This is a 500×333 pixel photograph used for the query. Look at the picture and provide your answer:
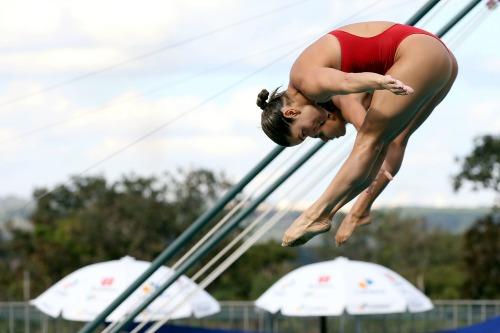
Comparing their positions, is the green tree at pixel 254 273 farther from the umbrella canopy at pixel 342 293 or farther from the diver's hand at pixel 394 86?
the diver's hand at pixel 394 86

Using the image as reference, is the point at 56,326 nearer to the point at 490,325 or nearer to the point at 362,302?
the point at 362,302

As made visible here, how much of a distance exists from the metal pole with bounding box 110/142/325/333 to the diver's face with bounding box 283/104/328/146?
14.0 feet

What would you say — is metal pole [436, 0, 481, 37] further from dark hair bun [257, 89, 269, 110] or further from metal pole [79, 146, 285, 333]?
dark hair bun [257, 89, 269, 110]

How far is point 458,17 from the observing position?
11984mm

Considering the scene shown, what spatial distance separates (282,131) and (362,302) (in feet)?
31.3

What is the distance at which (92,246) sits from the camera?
40188mm

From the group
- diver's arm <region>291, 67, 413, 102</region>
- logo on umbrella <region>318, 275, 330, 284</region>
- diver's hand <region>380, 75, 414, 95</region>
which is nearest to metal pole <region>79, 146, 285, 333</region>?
diver's arm <region>291, 67, 413, 102</region>

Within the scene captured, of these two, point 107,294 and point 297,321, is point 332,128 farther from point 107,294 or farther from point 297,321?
point 297,321

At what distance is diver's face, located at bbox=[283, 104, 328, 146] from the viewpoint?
23.9 ft

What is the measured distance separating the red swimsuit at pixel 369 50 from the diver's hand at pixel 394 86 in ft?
1.63

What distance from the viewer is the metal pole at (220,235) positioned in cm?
1193

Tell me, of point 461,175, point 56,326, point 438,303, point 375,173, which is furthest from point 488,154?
point 375,173

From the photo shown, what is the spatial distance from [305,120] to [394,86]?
863 mm

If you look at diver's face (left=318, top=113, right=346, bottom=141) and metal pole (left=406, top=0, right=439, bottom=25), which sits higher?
metal pole (left=406, top=0, right=439, bottom=25)
